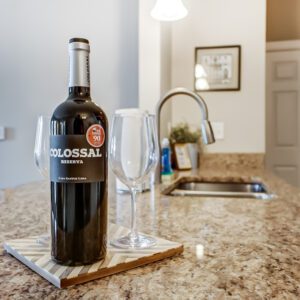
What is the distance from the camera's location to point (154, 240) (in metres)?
0.58

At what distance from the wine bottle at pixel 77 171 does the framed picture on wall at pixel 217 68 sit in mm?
2060

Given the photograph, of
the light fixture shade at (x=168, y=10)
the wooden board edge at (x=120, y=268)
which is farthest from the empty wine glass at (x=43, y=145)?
the light fixture shade at (x=168, y=10)

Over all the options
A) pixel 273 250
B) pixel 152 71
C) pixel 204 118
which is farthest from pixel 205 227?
pixel 152 71

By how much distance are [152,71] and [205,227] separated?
145 centimetres

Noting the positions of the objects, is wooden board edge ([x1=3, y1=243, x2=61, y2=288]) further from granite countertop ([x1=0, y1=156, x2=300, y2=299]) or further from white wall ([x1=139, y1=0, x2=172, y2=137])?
white wall ([x1=139, y1=0, x2=172, y2=137])

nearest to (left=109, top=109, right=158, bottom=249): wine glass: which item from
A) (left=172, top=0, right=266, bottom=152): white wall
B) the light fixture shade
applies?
the light fixture shade

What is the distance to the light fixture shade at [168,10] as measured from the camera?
1.80 meters

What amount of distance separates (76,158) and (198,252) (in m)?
0.25

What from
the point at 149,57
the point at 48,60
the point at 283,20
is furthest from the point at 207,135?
the point at 283,20

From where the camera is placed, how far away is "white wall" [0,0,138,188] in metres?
2.30

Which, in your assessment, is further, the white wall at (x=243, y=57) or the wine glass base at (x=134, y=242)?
the white wall at (x=243, y=57)

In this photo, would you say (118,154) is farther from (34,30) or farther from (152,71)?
(34,30)

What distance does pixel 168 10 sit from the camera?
1.81 m

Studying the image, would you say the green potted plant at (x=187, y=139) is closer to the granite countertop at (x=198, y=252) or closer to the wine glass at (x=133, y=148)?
the granite countertop at (x=198, y=252)
